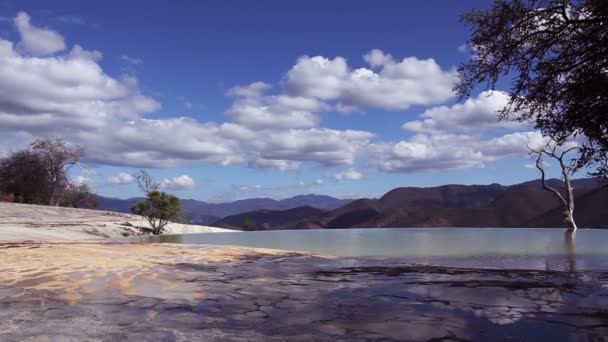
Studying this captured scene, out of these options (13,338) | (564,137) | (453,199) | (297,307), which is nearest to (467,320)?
(297,307)

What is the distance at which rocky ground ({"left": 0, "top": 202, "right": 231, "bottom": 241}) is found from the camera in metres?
21.7

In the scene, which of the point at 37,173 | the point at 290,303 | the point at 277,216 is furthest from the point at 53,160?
the point at 277,216

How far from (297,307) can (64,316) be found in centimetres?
256

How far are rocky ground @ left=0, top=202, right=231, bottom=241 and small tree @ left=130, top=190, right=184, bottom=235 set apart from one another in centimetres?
93

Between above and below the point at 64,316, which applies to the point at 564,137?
above

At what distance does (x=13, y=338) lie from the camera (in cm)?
388

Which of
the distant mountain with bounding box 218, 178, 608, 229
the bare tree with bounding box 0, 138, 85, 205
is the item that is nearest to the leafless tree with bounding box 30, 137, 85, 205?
the bare tree with bounding box 0, 138, 85, 205

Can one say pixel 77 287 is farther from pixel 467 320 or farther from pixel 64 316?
pixel 467 320

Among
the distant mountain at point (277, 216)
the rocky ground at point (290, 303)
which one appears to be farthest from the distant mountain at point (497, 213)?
the rocky ground at point (290, 303)

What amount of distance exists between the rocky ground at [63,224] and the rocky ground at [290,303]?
1474cm

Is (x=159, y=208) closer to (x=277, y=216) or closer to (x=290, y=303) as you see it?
(x=290, y=303)

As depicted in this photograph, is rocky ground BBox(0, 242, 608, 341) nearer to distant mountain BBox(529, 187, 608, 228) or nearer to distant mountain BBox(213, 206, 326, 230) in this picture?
distant mountain BBox(529, 187, 608, 228)

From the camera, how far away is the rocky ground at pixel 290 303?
417 cm

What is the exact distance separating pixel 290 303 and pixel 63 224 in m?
24.8
